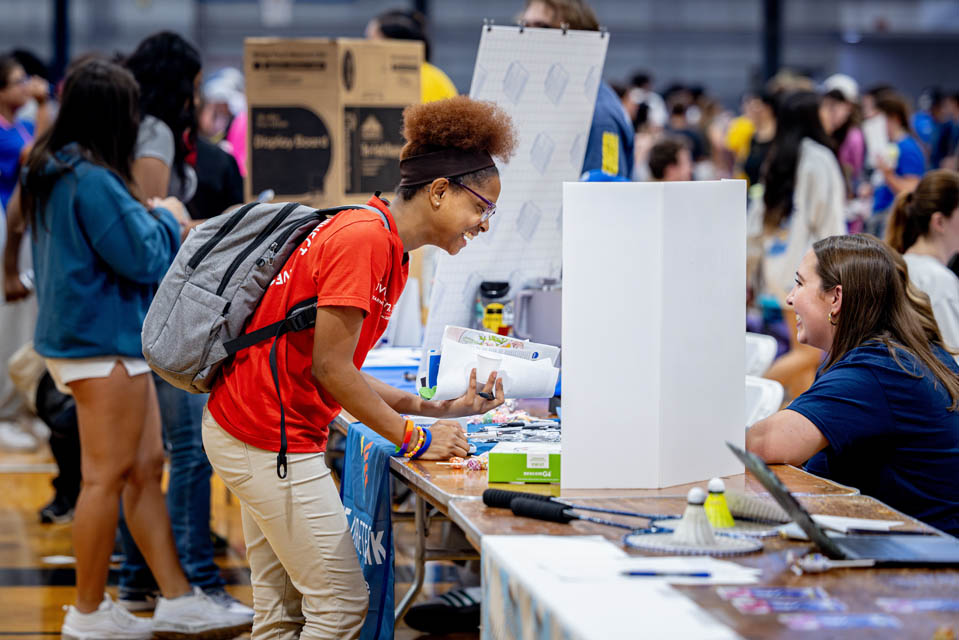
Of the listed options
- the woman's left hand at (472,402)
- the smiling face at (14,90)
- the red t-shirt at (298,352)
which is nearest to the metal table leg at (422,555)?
the woman's left hand at (472,402)

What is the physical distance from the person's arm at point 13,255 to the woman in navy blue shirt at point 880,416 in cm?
310

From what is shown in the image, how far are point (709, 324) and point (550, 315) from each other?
108 centimetres

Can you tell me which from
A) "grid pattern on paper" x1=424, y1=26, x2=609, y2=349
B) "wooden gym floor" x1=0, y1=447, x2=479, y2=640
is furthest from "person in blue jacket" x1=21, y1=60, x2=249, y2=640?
"grid pattern on paper" x1=424, y1=26, x2=609, y2=349

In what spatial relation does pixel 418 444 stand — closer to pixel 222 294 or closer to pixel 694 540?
pixel 222 294

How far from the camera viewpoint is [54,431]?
4785 millimetres

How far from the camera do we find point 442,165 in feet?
7.50

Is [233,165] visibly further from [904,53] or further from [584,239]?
[904,53]

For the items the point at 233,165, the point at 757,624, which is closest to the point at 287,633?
the point at 757,624

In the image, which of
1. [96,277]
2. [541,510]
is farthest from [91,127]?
[541,510]

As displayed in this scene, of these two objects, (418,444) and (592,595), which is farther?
(418,444)

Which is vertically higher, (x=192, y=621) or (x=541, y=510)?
(x=541, y=510)

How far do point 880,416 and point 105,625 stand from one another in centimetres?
231

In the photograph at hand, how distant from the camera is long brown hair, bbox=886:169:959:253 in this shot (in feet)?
12.2

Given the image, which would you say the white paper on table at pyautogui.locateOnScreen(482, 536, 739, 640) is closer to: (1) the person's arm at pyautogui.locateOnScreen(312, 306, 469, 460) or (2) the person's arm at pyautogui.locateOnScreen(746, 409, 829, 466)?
(1) the person's arm at pyautogui.locateOnScreen(312, 306, 469, 460)
